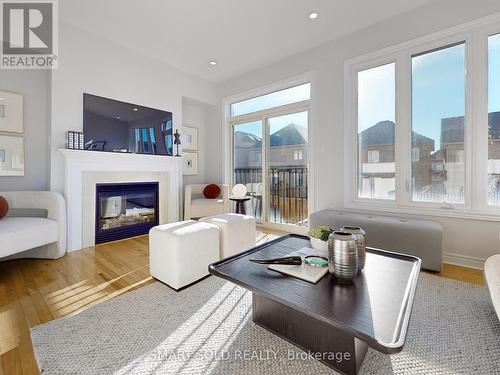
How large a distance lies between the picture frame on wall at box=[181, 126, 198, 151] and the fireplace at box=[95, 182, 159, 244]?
1.08m

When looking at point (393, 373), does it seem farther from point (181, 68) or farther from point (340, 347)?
point (181, 68)

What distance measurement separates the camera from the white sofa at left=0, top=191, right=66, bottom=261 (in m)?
2.25

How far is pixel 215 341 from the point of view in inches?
51.9

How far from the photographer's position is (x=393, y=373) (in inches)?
43.5

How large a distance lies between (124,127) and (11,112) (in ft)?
3.77

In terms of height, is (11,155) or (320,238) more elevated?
(11,155)

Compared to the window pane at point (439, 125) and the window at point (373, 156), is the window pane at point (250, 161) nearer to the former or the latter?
the window at point (373, 156)

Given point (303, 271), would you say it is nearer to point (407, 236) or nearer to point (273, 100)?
point (407, 236)

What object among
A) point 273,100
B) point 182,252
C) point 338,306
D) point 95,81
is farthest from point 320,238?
point 95,81

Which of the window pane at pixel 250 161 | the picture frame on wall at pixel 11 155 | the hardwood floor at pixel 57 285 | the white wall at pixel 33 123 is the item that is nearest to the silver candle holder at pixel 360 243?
the hardwood floor at pixel 57 285

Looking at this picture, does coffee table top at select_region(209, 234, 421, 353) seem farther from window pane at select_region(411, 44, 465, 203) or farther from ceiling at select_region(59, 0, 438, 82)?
ceiling at select_region(59, 0, 438, 82)

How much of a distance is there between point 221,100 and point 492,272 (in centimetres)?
439

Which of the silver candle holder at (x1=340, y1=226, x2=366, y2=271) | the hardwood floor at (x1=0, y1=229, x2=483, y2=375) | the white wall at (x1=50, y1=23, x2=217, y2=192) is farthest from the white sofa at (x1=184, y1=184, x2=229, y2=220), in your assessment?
the silver candle holder at (x1=340, y1=226, x2=366, y2=271)

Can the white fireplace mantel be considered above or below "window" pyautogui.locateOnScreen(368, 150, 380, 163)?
below
